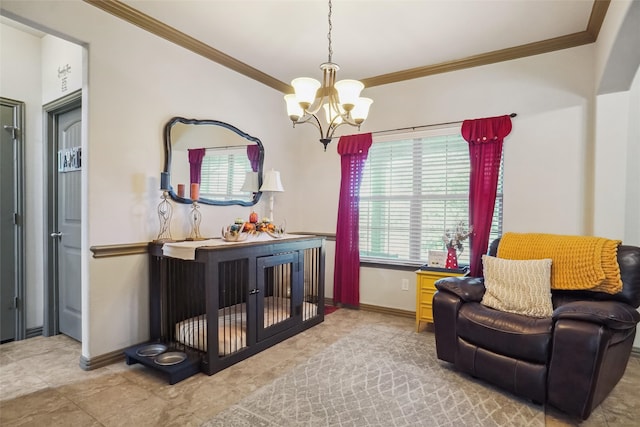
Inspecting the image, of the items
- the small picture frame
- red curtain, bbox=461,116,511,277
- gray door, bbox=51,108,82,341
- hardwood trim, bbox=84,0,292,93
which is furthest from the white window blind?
red curtain, bbox=461,116,511,277

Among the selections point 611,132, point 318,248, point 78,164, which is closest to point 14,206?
point 78,164

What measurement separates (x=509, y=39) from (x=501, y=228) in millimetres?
1705

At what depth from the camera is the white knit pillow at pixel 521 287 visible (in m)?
2.33

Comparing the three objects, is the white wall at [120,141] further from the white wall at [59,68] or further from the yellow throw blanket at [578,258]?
the yellow throw blanket at [578,258]

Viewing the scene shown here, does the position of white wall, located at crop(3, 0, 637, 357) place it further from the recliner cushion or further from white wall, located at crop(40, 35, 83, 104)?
the recliner cushion

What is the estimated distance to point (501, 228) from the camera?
129 inches

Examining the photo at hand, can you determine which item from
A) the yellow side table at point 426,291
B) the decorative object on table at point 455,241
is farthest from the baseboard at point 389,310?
the decorative object on table at point 455,241

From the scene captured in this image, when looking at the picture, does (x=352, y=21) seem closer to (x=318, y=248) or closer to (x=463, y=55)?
(x=463, y=55)

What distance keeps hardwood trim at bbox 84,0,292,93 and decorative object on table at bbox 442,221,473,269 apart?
102 inches

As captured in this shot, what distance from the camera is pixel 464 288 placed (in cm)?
251

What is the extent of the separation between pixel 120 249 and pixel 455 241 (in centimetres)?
293

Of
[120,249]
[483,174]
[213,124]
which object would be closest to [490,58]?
[483,174]

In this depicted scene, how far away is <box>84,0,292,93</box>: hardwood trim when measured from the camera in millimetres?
2502

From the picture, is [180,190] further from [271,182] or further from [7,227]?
[7,227]
